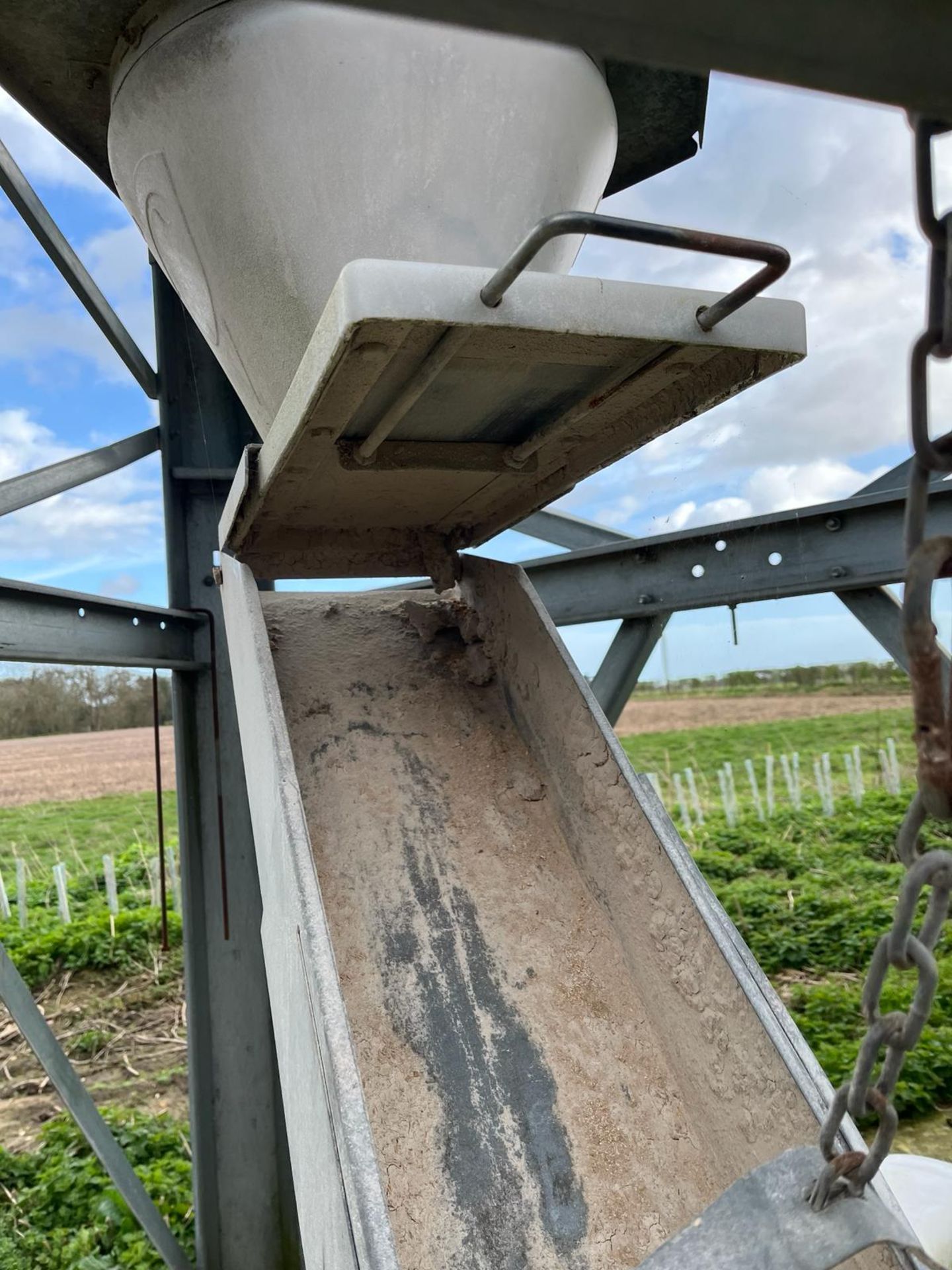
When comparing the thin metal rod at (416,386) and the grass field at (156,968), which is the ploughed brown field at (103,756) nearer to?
the grass field at (156,968)

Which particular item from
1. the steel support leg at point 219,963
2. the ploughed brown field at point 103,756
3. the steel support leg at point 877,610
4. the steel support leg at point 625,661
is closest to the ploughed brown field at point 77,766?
the ploughed brown field at point 103,756

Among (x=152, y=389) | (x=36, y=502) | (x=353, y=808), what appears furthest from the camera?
(x=152, y=389)

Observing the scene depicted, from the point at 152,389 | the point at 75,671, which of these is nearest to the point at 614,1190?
the point at 152,389

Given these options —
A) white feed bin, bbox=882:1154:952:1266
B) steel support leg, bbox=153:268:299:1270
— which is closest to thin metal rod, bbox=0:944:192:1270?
steel support leg, bbox=153:268:299:1270

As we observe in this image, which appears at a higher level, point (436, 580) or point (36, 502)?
point (36, 502)

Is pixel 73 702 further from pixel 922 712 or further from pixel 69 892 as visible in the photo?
pixel 922 712

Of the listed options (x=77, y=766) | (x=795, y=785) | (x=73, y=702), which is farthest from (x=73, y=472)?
(x=77, y=766)

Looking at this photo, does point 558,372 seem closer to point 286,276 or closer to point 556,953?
point 286,276

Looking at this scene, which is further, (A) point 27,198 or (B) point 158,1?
(A) point 27,198

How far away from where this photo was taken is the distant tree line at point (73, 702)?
26.6 feet

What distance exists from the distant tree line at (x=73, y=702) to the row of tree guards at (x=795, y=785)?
570 cm

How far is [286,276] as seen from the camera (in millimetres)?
2037

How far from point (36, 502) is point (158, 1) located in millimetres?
1452

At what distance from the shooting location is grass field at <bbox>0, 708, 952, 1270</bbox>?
4.67m
